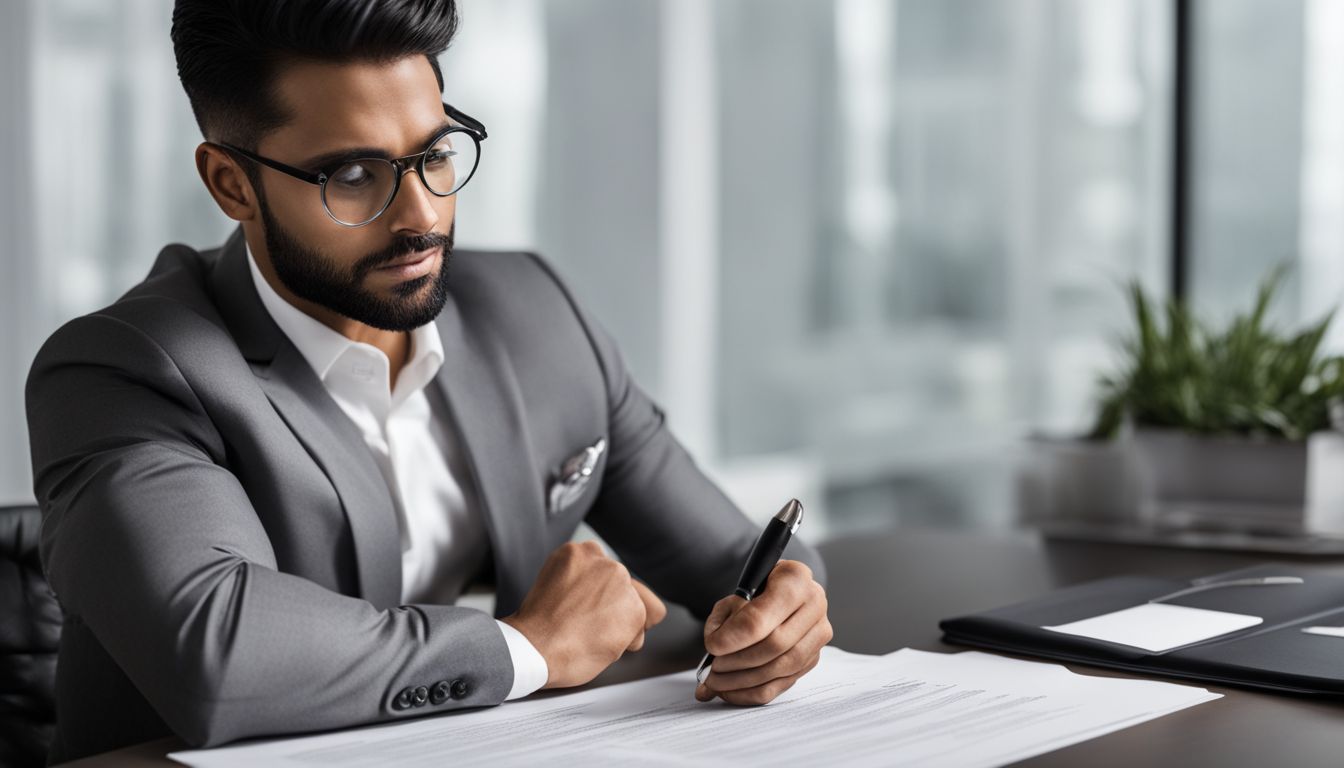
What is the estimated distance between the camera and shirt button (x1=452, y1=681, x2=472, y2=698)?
1111 mm

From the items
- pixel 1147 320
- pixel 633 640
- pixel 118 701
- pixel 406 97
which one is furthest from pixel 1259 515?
pixel 118 701

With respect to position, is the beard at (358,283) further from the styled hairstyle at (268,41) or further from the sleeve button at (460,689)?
the sleeve button at (460,689)

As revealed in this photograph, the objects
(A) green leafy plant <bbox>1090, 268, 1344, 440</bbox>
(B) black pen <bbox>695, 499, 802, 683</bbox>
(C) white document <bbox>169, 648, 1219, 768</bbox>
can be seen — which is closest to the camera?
(C) white document <bbox>169, 648, 1219, 768</bbox>

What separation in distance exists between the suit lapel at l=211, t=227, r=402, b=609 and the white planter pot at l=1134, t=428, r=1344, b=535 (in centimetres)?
121

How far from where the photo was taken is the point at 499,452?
58.5 inches

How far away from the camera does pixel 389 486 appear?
1450 millimetres

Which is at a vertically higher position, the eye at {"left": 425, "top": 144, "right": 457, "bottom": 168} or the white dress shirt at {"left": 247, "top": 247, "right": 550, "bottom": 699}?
the eye at {"left": 425, "top": 144, "right": 457, "bottom": 168}

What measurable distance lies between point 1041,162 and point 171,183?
3.60 meters

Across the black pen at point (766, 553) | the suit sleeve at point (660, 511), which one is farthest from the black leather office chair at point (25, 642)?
the black pen at point (766, 553)

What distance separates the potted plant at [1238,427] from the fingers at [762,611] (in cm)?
105

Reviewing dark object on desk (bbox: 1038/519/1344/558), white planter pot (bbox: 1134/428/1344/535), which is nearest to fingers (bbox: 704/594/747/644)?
dark object on desk (bbox: 1038/519/1344/558)

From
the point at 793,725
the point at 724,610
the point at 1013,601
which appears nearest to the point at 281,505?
the point at 724,610

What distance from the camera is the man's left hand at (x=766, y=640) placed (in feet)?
3.66

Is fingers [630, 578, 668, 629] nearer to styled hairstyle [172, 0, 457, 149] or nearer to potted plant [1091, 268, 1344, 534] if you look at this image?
styled hairstyle [172, 0, 457, 149]
